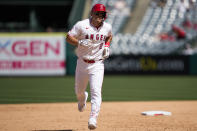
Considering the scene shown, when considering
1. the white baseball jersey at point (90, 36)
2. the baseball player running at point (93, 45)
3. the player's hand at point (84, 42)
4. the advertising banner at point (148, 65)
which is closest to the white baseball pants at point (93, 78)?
the baseball player running at point (93, 45)

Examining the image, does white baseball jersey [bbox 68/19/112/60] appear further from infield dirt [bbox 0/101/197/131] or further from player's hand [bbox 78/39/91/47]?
infield dirt [bbox 0/101/197/131]

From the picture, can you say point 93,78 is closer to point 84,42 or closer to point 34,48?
point 84,42

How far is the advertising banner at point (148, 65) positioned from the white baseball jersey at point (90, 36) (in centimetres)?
1321

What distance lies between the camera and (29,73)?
1795 centimetres

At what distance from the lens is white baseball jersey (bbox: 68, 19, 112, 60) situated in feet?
18.0

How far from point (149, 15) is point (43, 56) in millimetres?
8495

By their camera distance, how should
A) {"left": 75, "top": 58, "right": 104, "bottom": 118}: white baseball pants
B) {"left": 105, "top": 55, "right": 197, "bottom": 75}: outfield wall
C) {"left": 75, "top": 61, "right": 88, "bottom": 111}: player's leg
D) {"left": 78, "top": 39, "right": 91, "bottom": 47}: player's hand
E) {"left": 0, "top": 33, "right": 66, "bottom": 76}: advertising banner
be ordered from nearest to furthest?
{"left": 75, "top": 58, "right": 104, "bottom": 118}: white baseball pants → {"left": 78, "top": 39, "right": 91, "bottom": 47}: player's hand → {"left": 75, "top": 61, "right": 88, "bottom": 111}: player's leg → {"left": 0, "top": 33, "right": 66, "bottom": 76}: advertising banner → {"left": 105, "top": 55, "right": 197, "bottom": 75}: outfield wall

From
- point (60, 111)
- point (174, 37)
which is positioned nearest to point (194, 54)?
point (174, 37)

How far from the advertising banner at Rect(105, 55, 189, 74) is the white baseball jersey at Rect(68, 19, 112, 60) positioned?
1321 cm

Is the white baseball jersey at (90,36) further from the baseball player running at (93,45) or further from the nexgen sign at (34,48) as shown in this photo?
the nexgen sign at (34,48)

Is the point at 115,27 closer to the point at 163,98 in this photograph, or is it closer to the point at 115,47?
the point at 115,47

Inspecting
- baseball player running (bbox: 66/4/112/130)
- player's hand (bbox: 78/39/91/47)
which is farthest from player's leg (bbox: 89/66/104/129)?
player's hand (bbox: 78/39/91/47)

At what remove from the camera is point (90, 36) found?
547 cm

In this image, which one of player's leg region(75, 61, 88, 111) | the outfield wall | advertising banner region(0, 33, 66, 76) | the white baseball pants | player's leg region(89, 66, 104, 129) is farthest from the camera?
the outfield wall
